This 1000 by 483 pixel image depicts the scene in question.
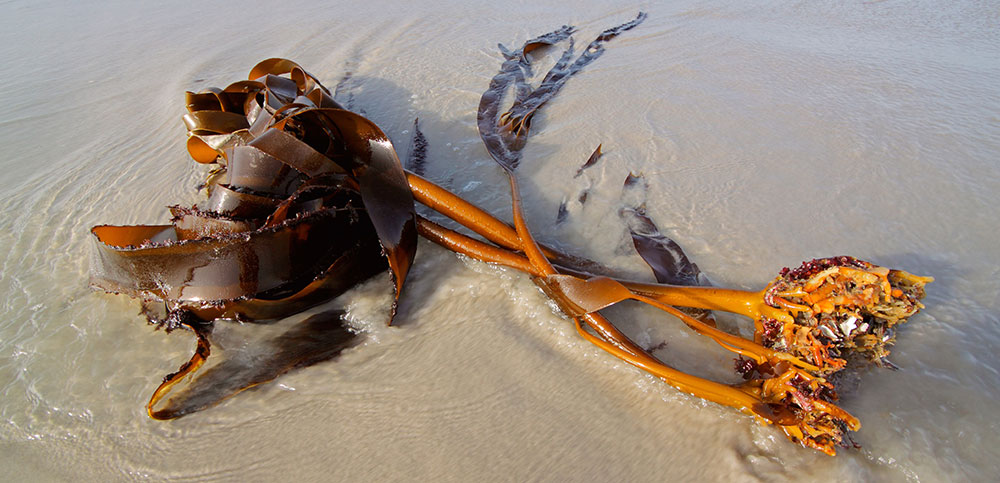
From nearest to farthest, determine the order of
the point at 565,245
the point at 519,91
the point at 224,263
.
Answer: the point at 224,263
the point at 565,245
the point at 519,91

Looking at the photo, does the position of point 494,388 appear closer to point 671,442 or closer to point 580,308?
point 580,308

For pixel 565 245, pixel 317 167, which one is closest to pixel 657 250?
pixel 565 245

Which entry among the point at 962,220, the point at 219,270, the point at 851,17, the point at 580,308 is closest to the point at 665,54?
the point at 851,17

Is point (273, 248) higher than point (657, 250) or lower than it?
higher

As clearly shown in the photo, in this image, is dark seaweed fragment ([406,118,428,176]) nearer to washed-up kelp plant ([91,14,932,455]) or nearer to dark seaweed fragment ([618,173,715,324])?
washed-up kelp plant ([91,14,932,455])

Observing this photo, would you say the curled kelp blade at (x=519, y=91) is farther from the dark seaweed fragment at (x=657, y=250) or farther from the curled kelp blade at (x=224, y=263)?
the curled kelp blade at (x=224, y=263)

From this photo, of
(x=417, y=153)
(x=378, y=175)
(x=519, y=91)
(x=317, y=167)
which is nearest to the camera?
(x=317, y=167)

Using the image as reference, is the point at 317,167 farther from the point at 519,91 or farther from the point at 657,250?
the point at 519,91
